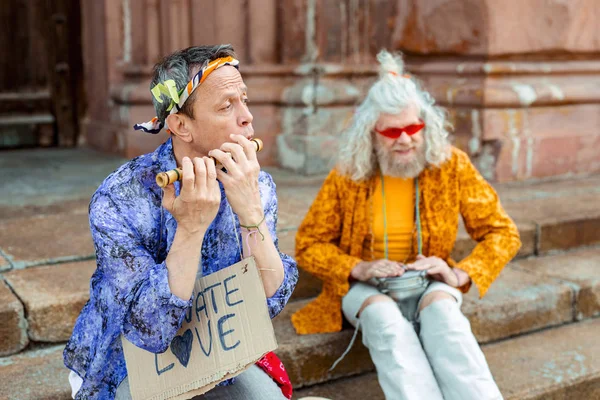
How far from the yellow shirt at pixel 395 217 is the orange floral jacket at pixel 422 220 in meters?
0.03

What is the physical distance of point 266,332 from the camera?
5.61 ft

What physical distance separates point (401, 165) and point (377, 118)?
0.64 ft

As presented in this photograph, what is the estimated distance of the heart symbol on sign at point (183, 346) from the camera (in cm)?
174

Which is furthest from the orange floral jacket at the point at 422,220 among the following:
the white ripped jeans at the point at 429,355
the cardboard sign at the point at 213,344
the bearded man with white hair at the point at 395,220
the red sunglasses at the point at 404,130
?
the cardboard sign at the point at 213,344

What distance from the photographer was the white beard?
265 centimetres

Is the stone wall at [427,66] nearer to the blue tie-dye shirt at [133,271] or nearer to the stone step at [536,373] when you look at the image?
the stone step at [536,373]

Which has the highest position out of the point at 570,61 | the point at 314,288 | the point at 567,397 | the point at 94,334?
the point at 570,61

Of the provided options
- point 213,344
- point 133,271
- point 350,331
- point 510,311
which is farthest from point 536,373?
point 133,271

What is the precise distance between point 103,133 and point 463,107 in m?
2.90

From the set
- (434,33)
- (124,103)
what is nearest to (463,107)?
(434,33)

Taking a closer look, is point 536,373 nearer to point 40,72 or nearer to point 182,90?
point 182,90

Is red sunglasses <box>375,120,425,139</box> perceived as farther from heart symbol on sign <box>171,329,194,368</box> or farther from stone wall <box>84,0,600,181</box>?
stone wall <box>84,0,600,181</box>

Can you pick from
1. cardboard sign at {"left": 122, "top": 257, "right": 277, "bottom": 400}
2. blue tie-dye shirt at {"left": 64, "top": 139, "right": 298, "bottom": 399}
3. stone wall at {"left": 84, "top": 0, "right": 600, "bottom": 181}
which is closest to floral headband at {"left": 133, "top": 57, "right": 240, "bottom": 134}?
blue tie-dye shirt at {"left": 64, "top": 139, "right": 298, "bottom": 399}

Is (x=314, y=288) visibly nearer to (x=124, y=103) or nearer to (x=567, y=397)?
(x=567, y=397)
